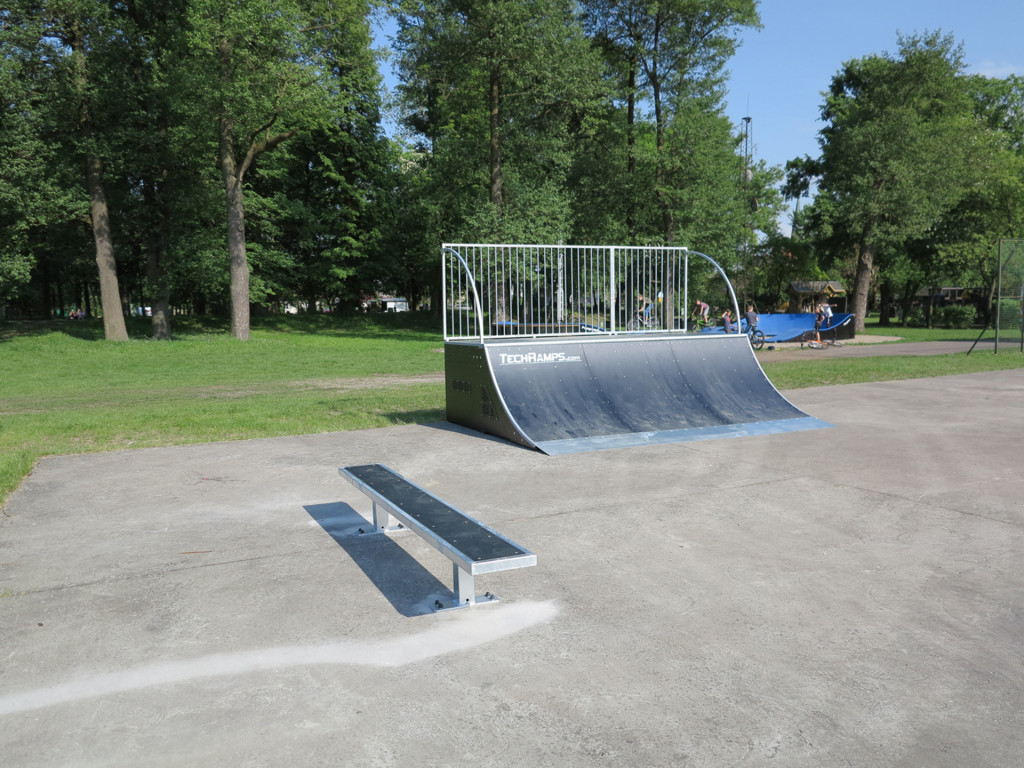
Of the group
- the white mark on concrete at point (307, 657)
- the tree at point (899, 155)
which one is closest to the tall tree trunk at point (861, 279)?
the tree at point (899, 155)

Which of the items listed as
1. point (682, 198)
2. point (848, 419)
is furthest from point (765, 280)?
point (848, 419)

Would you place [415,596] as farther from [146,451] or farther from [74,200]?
[74,200]

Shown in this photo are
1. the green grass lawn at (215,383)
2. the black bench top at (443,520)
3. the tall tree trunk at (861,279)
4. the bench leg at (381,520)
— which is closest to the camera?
the black bench top at (443,520)

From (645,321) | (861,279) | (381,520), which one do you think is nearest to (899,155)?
(861,279)

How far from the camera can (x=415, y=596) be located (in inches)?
172

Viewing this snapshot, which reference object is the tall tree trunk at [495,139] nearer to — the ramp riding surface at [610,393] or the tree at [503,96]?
the tree at [503,96]

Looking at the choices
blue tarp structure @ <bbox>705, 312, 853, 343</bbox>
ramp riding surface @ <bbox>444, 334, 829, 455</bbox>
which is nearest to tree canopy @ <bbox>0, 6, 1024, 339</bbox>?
blue tarp structure @ <bbox>705, 312, 853, 343</bbox>

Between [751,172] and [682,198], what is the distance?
22.1 m

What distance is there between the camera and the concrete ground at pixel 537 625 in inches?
115

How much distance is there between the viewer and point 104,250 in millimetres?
28312

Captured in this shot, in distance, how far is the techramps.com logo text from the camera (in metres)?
9.76

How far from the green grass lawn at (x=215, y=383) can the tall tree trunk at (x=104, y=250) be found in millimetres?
926

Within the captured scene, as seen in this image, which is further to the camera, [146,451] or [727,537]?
[146,451]

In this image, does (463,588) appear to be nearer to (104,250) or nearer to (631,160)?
(104,250)
